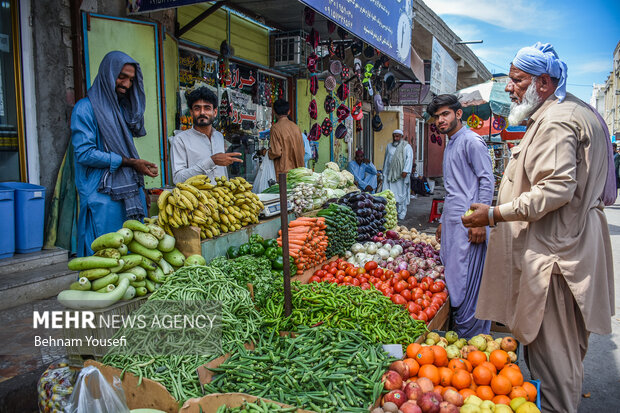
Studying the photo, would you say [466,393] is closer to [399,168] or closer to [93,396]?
[93,396]

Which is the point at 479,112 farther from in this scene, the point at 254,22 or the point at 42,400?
the point at 42,400

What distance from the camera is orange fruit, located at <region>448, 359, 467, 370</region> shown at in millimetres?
2752

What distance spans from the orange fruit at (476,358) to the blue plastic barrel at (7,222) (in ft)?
14.7

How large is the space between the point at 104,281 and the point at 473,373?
250cm

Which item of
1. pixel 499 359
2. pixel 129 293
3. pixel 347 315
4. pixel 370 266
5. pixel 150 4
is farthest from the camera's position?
pixel 150 4

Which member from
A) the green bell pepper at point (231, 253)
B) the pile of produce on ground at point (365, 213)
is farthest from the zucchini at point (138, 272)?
the pile of produce on ground at point (365, 213)

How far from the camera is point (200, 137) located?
190 inches

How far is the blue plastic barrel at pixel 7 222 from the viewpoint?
4.30 meters

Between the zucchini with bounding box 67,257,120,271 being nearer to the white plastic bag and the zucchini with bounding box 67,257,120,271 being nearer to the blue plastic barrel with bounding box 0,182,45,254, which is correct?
the blue plastic barrel with bounding box 0,182,45,254

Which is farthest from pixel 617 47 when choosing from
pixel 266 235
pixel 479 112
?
pixel 266 235

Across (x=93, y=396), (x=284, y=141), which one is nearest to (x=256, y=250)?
(x=93, y=396)

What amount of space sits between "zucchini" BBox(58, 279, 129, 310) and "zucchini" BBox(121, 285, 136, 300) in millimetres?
95

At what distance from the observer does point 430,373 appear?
→ 104 inches

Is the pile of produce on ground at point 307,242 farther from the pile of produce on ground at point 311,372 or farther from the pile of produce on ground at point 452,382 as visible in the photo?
the pile of produce on ground at point 452,382
